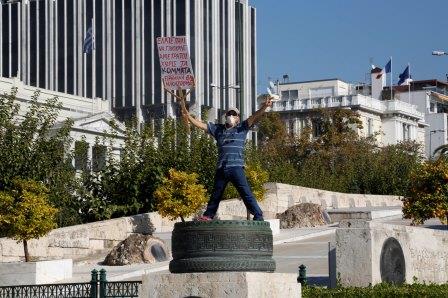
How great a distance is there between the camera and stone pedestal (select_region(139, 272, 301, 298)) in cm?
1262

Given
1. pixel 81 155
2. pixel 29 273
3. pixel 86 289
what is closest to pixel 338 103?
pixel 81 155

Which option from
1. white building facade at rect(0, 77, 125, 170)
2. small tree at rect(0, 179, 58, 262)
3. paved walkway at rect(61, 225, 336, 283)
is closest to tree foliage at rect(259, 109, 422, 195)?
white building facade at rect(0, 77, 125, 170)

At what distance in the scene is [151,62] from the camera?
356 feet

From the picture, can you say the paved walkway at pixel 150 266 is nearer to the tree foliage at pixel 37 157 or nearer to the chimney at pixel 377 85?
the tree foliage at pixel 37 157

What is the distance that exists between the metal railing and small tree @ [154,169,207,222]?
12.9m

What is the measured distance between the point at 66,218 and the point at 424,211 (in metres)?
12.2

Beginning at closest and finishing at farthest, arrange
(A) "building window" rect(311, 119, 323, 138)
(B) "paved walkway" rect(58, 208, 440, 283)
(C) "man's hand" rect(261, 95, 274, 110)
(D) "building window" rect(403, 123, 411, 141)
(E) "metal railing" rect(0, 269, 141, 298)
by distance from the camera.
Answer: (C) "man's hand" rect(261, 95, 274, 110), (E) "metal railing" rect(0, 269, 141, 298), (B) "paved walkway" rect(58, 208, 440, 283), (A) "building window" rect(311, 119, 323, 138), (D) "building window" rect(403, 123, 411, 141)

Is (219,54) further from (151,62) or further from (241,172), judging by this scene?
(241,172)

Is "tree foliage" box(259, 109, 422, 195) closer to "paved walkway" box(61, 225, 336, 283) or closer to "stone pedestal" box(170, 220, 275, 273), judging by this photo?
"paved walkway" box(61, 225, 336, 283)

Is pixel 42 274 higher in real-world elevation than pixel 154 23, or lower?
lower

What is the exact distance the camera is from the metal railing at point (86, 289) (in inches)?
763

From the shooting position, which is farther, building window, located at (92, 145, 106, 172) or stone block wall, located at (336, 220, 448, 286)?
building window, located at (92, 145, 106, 172)

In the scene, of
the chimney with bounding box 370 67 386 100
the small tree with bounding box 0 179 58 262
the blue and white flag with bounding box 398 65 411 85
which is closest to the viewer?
the small tree with bounding box 0 179 58 262

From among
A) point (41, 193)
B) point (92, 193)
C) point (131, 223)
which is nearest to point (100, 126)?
point (92, 193)
